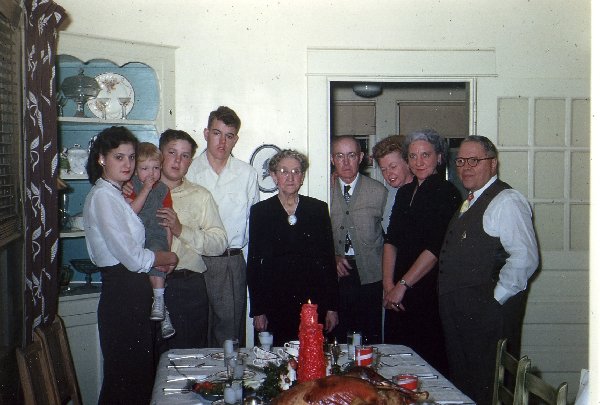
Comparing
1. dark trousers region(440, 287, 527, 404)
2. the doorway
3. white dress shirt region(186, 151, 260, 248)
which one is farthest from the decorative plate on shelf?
the doorway

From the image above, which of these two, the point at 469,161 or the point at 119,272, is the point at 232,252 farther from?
the point at 469,161

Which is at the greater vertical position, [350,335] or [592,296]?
[592,296]

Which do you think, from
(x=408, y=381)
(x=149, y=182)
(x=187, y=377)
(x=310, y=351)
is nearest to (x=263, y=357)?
(x=187, y=377)

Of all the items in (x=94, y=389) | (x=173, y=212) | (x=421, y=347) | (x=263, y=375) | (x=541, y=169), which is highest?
(x=541, y=169)

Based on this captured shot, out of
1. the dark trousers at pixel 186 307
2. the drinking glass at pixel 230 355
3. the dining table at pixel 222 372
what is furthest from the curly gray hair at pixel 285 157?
the drinking glass at pixel 230 355

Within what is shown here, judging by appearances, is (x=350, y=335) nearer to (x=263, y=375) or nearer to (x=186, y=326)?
(x=263, y=375)

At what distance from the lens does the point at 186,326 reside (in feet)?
11.0

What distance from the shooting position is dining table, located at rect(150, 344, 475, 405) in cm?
196

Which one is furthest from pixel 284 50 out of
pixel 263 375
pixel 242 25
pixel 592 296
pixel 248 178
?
pixel 592 296

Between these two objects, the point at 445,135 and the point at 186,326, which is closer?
the point at 186,326

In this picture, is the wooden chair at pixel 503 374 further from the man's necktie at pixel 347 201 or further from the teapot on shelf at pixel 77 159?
the teapot on shelf at pixel 77 159

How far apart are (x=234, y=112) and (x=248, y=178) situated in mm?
415

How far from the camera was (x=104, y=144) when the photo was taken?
3018 mm

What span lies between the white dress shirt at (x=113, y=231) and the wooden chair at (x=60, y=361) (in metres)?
0.38
